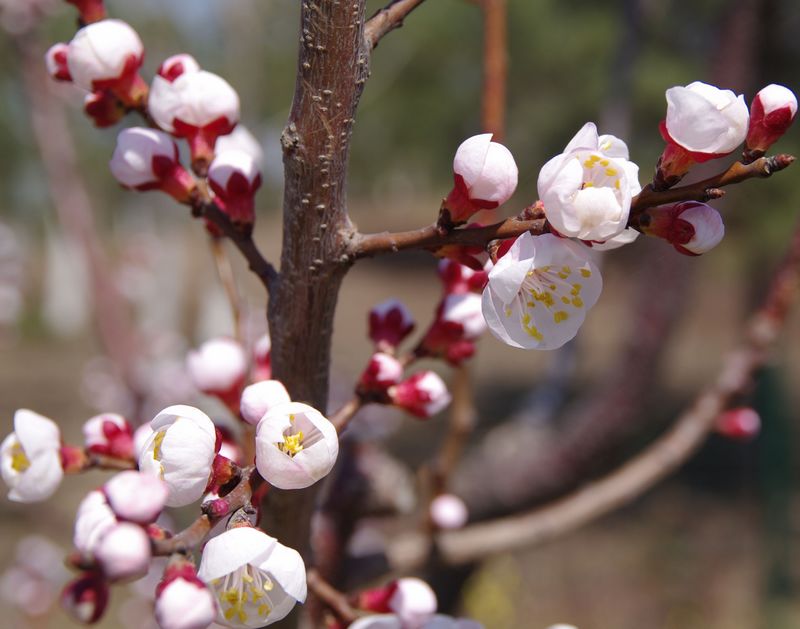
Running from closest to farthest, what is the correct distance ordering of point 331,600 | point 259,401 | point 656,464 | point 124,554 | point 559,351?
point 124,554
point 259,401
point 331,600
point 656,464
point 559,351

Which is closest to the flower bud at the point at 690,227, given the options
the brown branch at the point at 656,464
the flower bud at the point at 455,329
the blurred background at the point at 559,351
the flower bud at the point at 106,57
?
the flower bud at the point at 455,329

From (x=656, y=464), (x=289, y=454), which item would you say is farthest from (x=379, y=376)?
(x=656, y=464)

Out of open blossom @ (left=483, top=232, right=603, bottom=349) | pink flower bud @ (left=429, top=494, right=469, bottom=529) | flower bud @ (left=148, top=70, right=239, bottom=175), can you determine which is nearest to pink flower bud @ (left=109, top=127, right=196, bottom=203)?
flower bud @ (left=148, top=70, right=239, bottom=175)

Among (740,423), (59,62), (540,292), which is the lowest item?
(740,423)

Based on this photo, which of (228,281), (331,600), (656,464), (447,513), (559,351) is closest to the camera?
(331,600)

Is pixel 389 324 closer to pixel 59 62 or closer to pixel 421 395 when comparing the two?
pixel 421 395

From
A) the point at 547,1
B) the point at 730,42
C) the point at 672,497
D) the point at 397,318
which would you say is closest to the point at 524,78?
the point at 547,1

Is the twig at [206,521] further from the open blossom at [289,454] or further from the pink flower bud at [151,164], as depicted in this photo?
the pink flower bud at [151,164]
